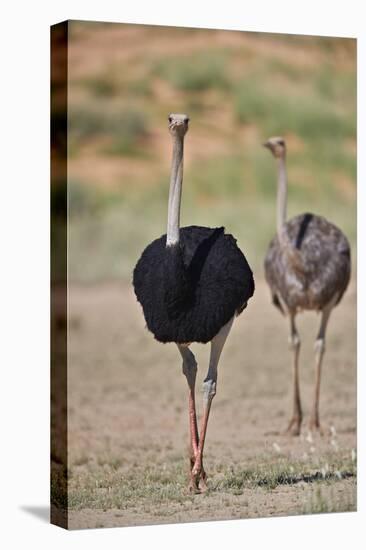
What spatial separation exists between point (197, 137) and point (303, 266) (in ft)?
18.9

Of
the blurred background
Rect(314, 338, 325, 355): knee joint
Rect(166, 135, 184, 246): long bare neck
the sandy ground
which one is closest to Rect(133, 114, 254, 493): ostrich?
Rect(166, 135, 184, 246): long bare neck

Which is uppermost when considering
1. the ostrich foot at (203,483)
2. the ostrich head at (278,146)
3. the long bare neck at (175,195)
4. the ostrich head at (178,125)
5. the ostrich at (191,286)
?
the ostrich head at (278,146)

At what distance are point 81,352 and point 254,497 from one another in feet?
24.6

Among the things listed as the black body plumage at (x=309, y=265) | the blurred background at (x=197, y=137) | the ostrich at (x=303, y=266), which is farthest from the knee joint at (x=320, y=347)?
the blurred background at (x=197, y=137)

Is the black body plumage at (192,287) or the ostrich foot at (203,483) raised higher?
the black body plumage at (192,287)

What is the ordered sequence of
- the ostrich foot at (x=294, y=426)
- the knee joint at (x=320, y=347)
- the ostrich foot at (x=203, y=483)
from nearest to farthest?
the ostrich foot at (x=203, y=483), the ostrich foot at (x=294, y=426), the knee joint at (x=320, y=347)

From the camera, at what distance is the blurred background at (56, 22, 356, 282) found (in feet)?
59.7

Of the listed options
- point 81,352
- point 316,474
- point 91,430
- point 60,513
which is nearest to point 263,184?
point 81,352

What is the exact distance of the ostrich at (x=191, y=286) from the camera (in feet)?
38.2

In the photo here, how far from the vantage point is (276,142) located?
14953 mm

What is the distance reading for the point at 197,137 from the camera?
20297 mm

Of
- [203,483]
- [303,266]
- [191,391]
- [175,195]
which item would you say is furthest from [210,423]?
[175,195]

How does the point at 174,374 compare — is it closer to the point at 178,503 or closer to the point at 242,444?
the point at 242,444

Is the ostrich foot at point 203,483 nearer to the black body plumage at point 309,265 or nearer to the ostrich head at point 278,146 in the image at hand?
the black body plumage at point 309,265
